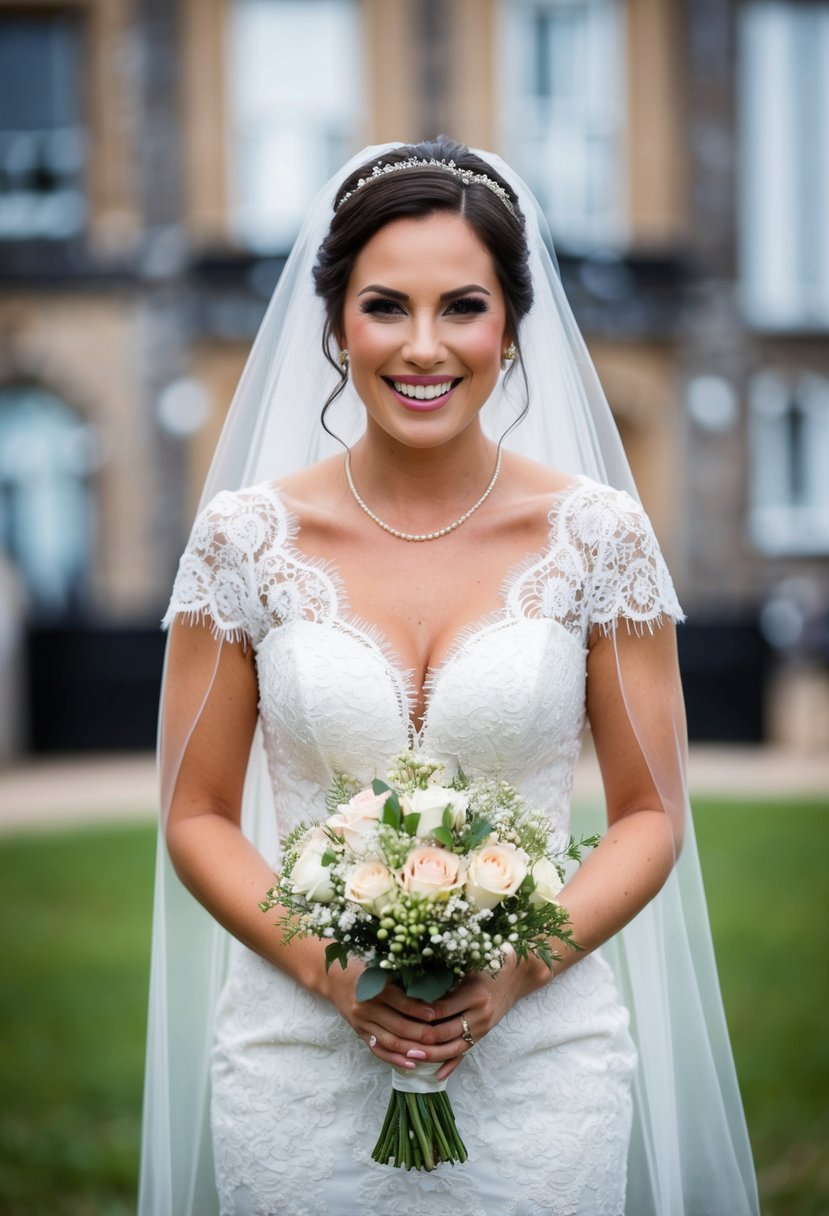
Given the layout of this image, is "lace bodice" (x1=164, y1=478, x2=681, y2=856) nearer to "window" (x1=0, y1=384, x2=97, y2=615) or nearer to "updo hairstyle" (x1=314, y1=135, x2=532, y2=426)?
"updo hairstyle" (x1=314, y1=135, x2=532, y2=426)

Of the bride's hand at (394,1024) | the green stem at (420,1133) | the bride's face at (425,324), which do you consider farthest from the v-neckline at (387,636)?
the green stem at (420,1133)

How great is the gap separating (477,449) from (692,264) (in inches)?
639

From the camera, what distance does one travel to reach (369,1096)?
2.76 meters

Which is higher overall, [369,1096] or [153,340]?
[153,340]

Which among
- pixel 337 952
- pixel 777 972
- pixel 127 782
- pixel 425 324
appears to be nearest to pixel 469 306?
pixel 425 324

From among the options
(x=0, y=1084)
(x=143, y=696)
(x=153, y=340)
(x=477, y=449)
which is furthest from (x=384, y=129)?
(x=477, y=449)

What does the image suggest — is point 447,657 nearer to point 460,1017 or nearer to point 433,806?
point 433,806

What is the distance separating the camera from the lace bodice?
275 cm

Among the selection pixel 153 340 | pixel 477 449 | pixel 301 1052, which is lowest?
pixel 301 1052

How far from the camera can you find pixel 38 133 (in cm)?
1812

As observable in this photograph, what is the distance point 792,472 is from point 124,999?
14103 millimetres

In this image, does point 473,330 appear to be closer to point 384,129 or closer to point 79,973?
point 79,973

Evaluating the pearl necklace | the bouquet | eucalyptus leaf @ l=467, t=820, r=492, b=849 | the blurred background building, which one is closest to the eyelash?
the pearl necklace

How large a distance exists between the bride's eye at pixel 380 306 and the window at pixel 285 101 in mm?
15666
